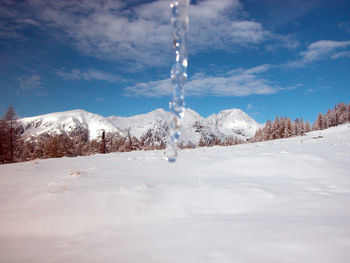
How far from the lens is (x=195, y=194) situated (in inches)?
214

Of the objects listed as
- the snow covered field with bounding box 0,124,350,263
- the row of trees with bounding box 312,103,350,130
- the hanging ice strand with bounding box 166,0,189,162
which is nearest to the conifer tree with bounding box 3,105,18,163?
the snow covered field with bounding box 0,124,350,263

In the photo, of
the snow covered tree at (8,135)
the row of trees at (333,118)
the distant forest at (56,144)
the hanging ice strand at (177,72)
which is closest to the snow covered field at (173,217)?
the hanging ice strand at (177,72)

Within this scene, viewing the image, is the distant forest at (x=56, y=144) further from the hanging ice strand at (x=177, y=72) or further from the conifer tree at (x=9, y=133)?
the hanging ice strand at (x=177, y=72)

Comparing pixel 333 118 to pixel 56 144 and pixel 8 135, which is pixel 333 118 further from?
pixel 8 135

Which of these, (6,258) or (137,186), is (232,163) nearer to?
(137,186)

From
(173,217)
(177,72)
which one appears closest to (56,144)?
(173,217)

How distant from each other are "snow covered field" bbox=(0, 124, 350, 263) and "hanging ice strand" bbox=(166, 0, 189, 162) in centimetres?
220

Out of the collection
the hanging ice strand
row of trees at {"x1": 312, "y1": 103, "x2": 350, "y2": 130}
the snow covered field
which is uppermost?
row of trees at {"x1": 312, "y1": 103, "x2": 350, "y2": 130}

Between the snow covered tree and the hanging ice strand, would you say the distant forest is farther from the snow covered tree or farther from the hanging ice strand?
the hanging ice strand

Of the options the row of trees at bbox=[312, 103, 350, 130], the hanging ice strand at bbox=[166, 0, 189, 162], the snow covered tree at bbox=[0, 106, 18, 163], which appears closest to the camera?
the hanging ice strand at bbox=[166, 0, 189, 162]

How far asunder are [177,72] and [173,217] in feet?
12.1

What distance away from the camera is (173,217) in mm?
4262

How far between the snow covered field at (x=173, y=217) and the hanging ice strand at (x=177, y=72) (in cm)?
220

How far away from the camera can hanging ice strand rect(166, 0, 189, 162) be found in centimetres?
117
